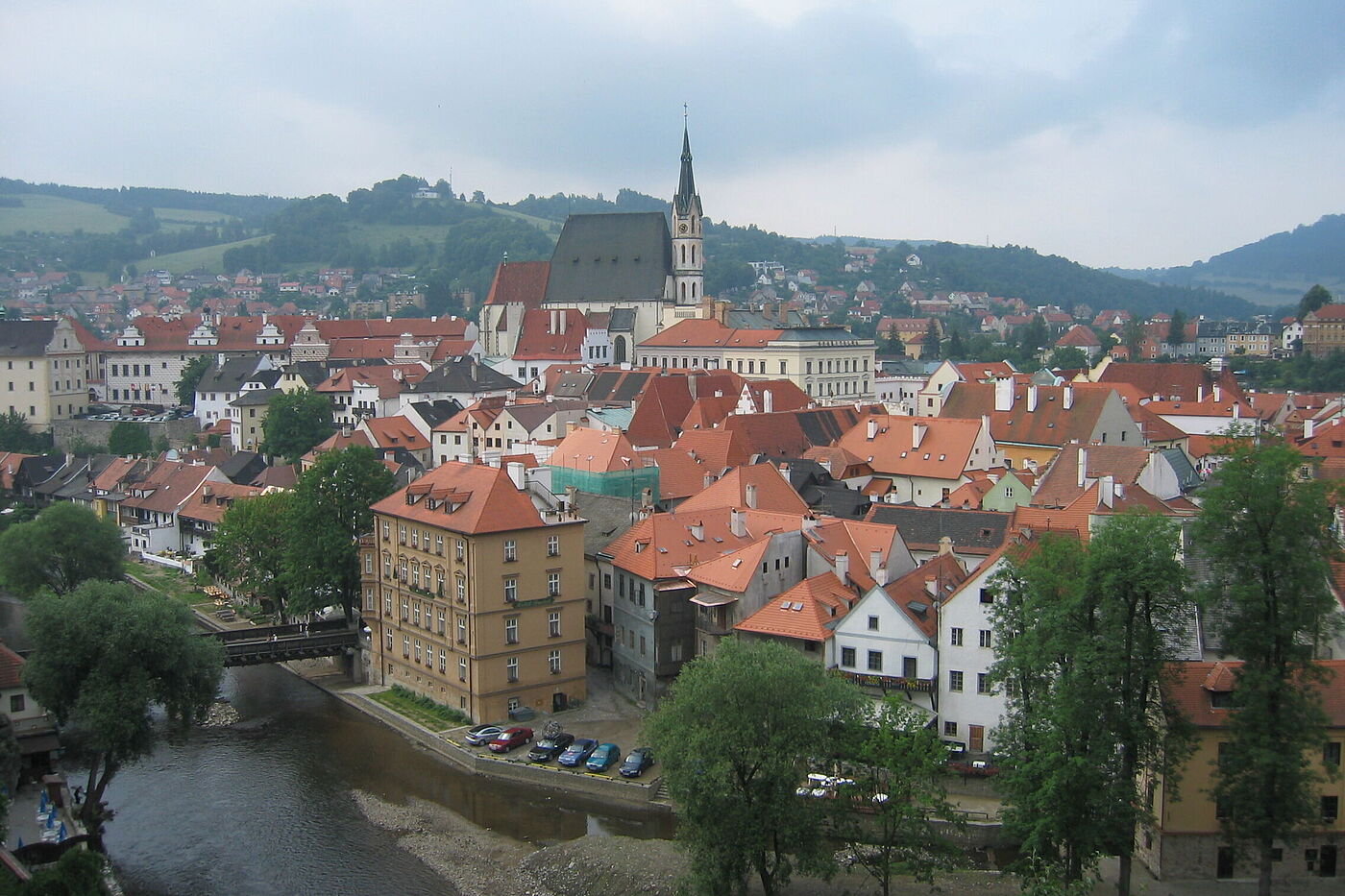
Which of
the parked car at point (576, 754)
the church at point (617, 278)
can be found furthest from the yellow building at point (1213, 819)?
the church at point (617, 278)

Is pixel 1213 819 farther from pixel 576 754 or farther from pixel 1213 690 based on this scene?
pixel 576 754

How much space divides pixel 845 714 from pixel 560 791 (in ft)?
31.9

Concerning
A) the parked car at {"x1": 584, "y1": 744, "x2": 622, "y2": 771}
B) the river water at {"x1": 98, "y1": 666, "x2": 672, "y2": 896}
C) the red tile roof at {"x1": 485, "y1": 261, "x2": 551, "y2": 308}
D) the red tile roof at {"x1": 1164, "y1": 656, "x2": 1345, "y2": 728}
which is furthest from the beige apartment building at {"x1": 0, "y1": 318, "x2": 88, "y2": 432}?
the red tile roof at {"x1": 1164, "y1": 656, "x2": 1345, "y2": 728}

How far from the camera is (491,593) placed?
119 ft

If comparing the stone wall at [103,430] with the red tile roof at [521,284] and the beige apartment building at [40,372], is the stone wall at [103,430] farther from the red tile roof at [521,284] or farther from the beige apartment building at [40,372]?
the red tile roof at [521,284]

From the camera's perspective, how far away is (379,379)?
8881 cm

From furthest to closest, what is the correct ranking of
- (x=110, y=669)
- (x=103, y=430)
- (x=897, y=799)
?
1. (x=103, y=430)
2. (x=110, y=669)
3. (x=897, y=799)

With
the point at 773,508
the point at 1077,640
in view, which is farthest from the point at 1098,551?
the point at 773,508

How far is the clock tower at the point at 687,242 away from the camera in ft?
363

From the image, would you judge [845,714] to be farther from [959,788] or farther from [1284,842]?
[1284,842]

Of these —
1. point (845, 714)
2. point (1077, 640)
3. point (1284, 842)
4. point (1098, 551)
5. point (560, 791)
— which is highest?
point (1098, 551)

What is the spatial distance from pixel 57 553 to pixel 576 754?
2567 centimetres

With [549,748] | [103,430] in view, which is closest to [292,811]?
[549,748]

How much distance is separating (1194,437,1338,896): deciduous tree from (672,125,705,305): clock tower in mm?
87649
